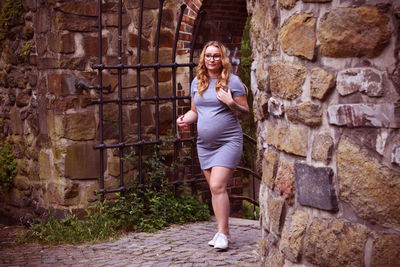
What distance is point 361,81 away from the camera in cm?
229

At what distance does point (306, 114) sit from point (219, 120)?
2044mm

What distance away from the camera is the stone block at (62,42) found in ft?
17.9

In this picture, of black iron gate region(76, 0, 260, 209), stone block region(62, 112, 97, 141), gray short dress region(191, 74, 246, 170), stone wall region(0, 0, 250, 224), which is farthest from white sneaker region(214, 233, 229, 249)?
stone block region(62, 112, 97, 141)

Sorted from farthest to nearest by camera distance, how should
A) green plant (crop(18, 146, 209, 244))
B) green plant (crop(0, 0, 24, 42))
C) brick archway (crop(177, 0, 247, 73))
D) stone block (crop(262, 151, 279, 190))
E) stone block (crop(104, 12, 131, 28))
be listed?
Result: brick archway (crop(177, 0, 247, 73)) → green plant (crop(0, 0, 24, 42)) → stone block (crop(104, 12, 131, 28)) → green plant (crop(18, 146, 209, 244)) → stone block (crop(262, 151, 279, 190))

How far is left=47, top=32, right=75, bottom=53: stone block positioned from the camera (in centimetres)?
546

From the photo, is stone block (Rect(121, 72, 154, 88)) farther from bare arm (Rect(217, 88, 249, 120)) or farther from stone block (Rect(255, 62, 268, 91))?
stone block (Rect(255, 62, 268, 91))

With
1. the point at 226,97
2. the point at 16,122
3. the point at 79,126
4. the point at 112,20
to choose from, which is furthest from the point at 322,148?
the point at 16,122

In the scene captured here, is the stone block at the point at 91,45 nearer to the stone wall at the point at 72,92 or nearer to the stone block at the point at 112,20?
the stone wall at the point at 72,92

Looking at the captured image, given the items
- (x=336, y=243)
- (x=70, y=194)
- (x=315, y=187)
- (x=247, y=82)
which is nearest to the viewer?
(x=336, y=243)

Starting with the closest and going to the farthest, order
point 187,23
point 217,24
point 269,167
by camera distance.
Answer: point 269,167, point 187,23, point 217,24

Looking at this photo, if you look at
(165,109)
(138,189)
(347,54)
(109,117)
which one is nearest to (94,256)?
(138,189)

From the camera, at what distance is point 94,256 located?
466 cm

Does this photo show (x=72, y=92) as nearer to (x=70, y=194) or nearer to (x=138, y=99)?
(x=138, y=99)

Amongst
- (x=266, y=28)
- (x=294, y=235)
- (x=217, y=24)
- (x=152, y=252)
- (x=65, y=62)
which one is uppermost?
(x=217, y=24)
